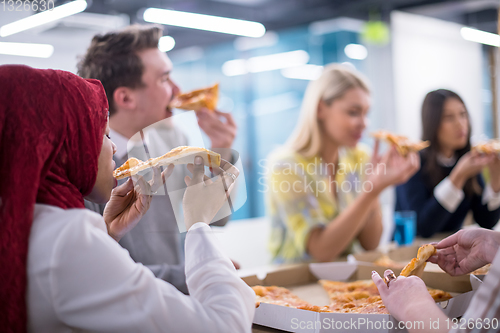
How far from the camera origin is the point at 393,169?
5.90 feet

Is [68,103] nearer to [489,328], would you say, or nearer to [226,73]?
[489,328]

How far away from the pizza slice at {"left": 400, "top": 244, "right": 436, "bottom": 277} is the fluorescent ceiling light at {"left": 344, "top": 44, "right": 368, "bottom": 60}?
12.5 ft

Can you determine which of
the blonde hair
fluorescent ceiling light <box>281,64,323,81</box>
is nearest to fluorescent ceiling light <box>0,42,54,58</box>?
the blonde hair

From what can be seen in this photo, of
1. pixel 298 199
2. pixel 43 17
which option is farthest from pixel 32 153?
pixel 43 17

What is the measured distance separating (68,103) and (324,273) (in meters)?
0.82

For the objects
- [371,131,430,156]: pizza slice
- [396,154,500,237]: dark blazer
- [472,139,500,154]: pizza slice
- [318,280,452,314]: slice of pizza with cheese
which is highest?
[371,131,430,156]: pizza slice

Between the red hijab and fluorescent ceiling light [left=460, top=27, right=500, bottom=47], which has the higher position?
fluorescent ceiling light [left=460, top=27, right=500, bottom=47]

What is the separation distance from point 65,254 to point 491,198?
2179mm

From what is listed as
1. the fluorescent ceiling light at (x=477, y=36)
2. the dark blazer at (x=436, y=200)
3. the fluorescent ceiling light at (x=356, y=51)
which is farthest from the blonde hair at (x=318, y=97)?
the fluorescent ceiling light at (x=356, y=51)

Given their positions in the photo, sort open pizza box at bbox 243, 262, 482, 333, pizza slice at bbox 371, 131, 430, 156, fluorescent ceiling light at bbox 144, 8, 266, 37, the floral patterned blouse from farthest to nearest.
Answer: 1. fluorescent ceiling light at bbox 144, 8, 266, 37
2. pizza slice at bbox 371, 131, 430, 156
3. the floral patterned blouse
4. open pizza box at bbox 243, 262, 482, 333

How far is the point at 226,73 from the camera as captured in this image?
4.92 meters

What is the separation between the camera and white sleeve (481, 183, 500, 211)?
2098 mm

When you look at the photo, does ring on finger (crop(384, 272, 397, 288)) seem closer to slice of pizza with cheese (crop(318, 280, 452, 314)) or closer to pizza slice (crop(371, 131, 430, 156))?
slice of pizza with cheese (crop(318, 280, 452, 314))

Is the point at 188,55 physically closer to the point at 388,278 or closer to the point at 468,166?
the point at 468,166
